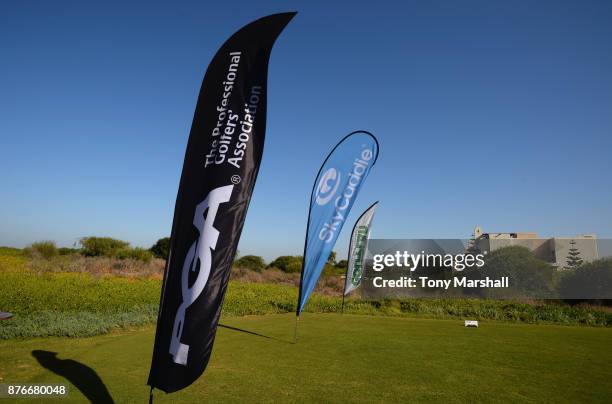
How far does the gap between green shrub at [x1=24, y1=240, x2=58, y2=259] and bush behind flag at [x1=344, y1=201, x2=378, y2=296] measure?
20646mm

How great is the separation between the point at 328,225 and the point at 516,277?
608 inches

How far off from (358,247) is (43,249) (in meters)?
21.9

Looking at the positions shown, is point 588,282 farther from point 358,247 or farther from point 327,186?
point 327,186

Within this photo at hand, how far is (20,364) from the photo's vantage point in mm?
5539

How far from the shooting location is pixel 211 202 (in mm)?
3256

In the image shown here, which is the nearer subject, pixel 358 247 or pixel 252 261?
pixel 358 247

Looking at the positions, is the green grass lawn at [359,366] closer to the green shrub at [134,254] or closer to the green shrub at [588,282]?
the green shrub at [588,282]

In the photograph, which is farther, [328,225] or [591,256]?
[591,256]

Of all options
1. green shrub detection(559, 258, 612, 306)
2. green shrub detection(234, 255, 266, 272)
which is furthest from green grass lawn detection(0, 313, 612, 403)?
green shrub detection(234, 255, 266, 272)

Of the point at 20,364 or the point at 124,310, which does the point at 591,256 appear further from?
the point at 20,364

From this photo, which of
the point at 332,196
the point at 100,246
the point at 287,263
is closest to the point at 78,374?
the point at 332,196

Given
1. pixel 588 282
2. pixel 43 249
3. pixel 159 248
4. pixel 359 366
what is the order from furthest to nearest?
pixel 159 248 < pixel 43 249 < pixel 588 282 < pixel 359 366

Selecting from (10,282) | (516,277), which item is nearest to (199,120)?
(10,282)

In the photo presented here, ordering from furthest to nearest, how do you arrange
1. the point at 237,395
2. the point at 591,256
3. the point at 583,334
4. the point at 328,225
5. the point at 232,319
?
the point at 591,256 → the point at 232,319 → the point at 583,334 → the point at 328,225 → the point at 237,395
